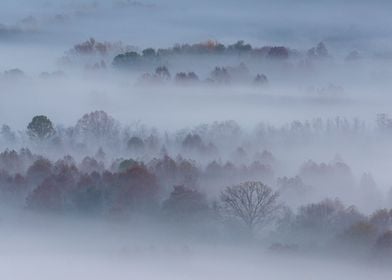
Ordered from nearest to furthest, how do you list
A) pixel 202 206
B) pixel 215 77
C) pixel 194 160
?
pixel 202 206 < pixel 194 160 < pixel 215 77

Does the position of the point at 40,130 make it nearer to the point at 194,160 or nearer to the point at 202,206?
the point at 194,160

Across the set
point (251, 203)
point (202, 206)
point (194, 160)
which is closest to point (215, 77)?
point (194, 160)

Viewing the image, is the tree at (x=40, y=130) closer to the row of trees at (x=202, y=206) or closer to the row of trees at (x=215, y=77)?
the row of trees at (x=202, y=206)

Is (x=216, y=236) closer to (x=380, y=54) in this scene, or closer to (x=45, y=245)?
(x=45, y=245)

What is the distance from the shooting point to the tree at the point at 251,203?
25.9 m

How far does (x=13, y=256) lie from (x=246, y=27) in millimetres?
68719

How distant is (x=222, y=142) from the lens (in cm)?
3788

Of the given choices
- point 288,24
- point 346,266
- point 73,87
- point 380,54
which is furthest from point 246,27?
point 346,266

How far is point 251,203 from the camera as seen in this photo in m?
26.6

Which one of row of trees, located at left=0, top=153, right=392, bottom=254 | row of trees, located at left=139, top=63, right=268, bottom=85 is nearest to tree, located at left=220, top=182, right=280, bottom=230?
row of trees, located at left=0, top=153, right=392, bottom=254

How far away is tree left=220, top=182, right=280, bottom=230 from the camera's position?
25906 millimetres

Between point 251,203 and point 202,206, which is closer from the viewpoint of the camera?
point 202,206

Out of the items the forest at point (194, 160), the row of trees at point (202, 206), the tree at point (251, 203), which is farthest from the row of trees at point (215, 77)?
the tree at point (251, 203)

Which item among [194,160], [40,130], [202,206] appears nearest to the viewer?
[202,206]
